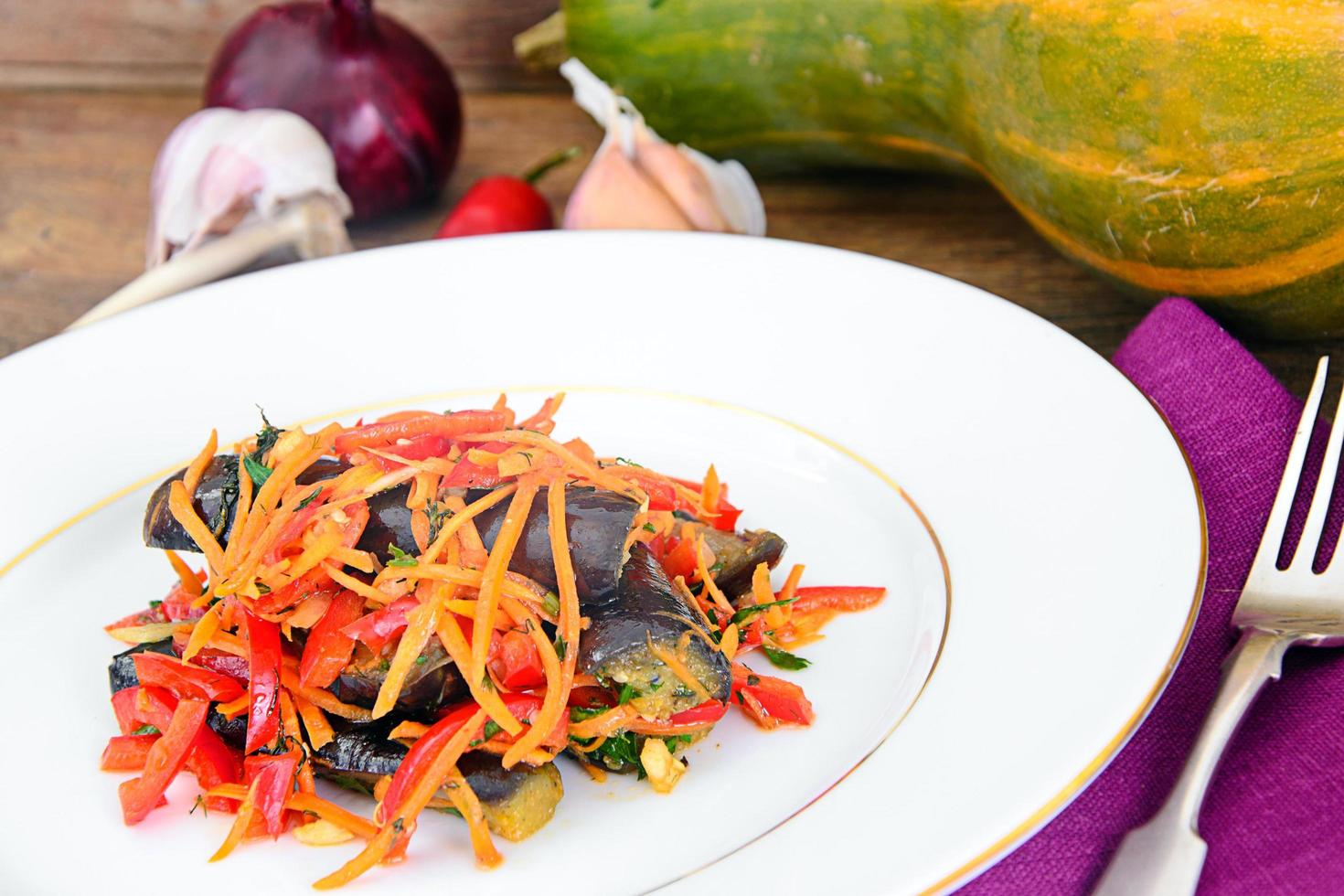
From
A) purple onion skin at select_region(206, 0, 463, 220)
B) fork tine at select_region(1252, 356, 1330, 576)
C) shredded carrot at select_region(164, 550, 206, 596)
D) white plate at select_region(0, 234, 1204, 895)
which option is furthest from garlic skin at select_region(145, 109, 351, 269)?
fork tine at select_region(1252, 356, 1330, 576)

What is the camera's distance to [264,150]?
2.87 m

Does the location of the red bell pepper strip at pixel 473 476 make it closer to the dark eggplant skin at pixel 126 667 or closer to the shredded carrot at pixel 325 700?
the shredded carrot at pixel 325 700

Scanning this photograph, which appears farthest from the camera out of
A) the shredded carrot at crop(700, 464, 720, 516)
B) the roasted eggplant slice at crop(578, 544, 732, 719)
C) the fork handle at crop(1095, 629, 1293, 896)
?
the shredded carrot at crop(700, 464, 720, 516)

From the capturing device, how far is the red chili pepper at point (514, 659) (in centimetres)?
148

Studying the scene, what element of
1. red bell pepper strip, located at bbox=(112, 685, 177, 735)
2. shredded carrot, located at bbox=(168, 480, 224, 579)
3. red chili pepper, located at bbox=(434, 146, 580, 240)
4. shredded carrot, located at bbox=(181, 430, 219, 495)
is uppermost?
shredded carrot, located at bbox=(181, 430, 219, 495)

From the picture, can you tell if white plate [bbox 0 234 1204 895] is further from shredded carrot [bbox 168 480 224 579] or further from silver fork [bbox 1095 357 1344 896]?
shredded carrot [bbox 168 480 224 579]

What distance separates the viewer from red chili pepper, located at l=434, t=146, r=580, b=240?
300cm

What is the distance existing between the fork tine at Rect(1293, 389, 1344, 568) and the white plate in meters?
0.20

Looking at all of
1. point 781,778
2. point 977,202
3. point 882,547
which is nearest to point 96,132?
point 977,202

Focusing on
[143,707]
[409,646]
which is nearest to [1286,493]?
[409,646]

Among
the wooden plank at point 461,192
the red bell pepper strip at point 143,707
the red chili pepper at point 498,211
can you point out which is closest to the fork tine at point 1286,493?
the wooden plank at point 461,192

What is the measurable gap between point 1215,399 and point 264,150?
2095mm

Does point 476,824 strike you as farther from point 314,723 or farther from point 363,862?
point 314,723

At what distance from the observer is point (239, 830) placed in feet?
4.62
